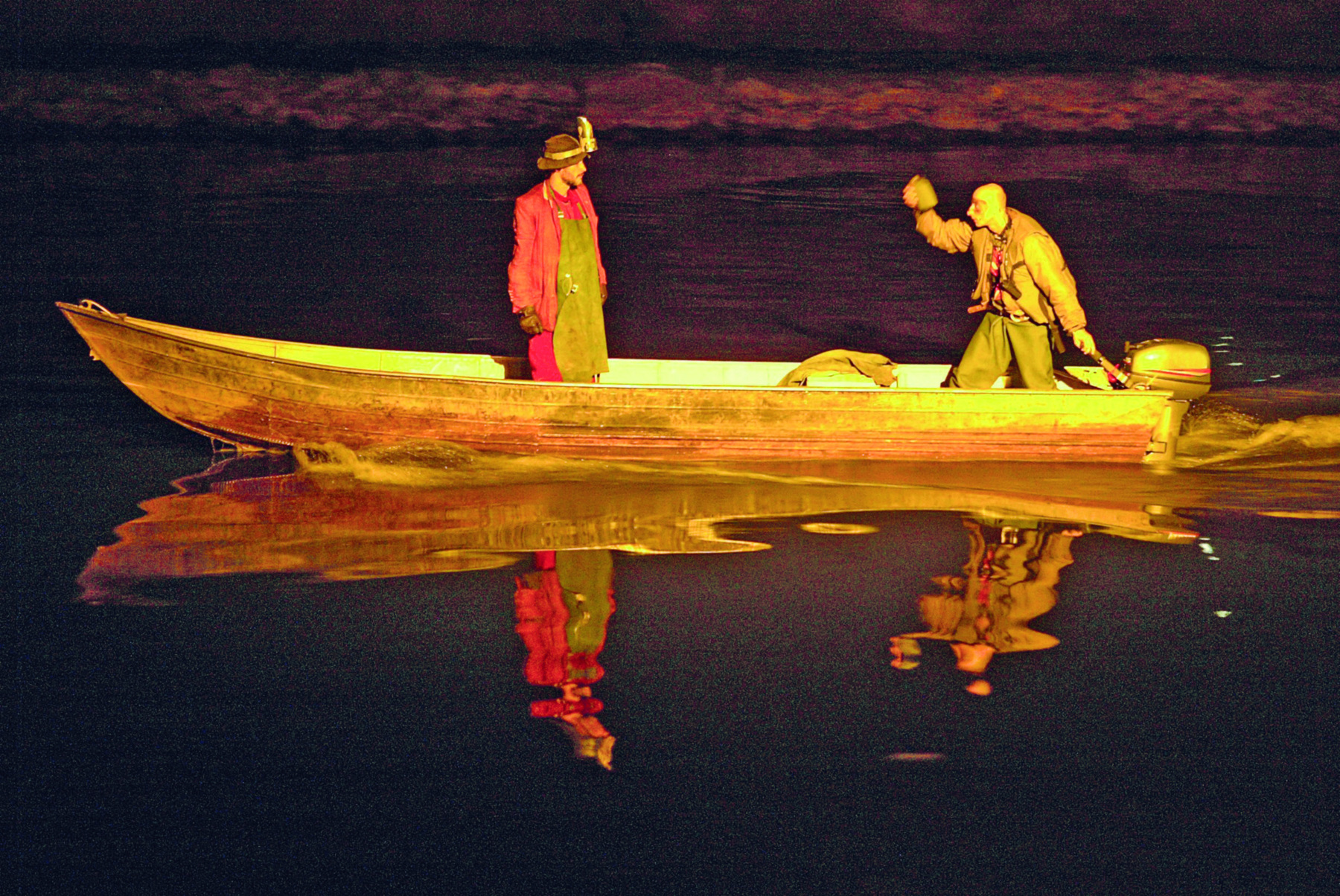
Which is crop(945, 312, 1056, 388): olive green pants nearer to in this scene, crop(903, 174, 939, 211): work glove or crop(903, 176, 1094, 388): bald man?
crop(903, 176, 1094, 388): bald man

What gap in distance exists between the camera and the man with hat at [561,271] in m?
8.19

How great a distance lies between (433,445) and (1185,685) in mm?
4409

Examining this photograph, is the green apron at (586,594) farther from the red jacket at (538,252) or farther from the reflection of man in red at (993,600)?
the red jacket at (538,252)

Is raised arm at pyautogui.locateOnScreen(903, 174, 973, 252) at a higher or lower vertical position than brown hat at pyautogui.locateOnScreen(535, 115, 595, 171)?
lower

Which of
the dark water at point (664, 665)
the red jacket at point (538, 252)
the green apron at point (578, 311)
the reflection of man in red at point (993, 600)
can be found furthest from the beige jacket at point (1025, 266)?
the red jacket at point (538, 252)

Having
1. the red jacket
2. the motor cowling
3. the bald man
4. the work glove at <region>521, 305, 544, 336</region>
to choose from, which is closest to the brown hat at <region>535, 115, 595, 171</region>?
the red jacket

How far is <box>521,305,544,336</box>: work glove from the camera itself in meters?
8.30

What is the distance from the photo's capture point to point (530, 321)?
8297mm

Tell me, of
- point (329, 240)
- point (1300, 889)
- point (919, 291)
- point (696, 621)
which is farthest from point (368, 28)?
point (1300, 889)

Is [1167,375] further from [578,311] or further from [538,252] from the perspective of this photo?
[538,252]

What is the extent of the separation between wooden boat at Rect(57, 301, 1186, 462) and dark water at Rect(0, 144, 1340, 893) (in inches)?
6.7

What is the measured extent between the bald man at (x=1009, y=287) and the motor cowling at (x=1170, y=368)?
1.14 feet

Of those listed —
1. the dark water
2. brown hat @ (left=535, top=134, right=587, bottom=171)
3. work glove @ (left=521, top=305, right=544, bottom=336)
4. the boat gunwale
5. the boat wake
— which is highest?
brown hat @ (left=535, top=134, right=587, bottom=171)

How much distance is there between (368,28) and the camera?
126 feet
